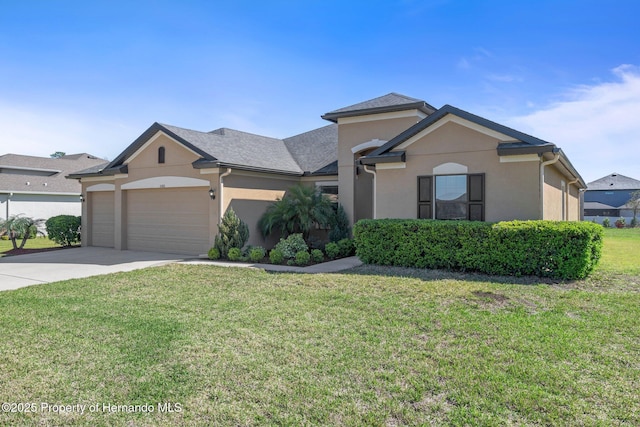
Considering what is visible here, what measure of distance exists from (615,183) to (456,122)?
48.2 metres

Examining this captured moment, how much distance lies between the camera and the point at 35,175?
2950 cm

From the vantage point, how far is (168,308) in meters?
7.16

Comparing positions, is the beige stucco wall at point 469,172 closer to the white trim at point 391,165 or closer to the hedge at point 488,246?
the white trim at point 391,165

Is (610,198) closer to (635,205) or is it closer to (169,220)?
(635,205)

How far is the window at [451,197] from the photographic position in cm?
1152

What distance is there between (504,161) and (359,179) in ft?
19.6

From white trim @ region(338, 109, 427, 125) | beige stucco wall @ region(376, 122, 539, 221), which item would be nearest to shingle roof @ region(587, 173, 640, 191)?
white trim @ region(338, 109, 427, 125)

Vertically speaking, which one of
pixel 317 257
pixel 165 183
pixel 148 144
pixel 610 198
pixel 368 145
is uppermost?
pixel 148 144

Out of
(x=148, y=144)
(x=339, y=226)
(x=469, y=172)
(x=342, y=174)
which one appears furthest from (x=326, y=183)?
(x=148, y=144)

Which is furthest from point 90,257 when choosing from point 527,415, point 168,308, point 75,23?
point 527,415

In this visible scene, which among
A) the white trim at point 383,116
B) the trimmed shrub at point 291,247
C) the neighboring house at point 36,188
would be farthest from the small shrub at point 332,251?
the neighboring house at point 36,188

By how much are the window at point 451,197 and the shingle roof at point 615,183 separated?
46.1m

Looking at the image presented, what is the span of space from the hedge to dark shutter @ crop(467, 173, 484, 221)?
1464mm

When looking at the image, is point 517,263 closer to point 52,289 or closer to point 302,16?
point 302,16
